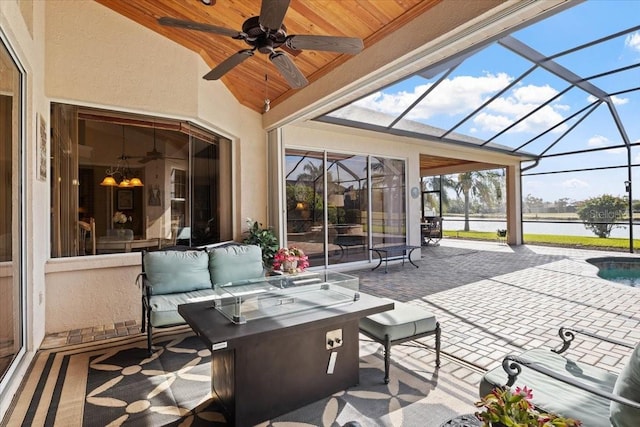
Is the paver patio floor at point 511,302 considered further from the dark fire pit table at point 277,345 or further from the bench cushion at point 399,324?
the dark fire pit table at point 277,345

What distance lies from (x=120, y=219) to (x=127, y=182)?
0.50 meters

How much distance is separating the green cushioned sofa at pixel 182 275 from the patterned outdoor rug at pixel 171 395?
42 cm

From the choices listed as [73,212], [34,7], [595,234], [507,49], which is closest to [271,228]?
[73,212]

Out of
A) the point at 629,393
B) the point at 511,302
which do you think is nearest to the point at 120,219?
the point at 629,393

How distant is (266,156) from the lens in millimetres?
6230

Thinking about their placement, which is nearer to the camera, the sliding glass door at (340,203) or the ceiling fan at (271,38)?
the ceiling fan at (271,38)

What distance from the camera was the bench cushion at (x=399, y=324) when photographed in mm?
2676

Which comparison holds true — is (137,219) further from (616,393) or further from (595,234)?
(595,234)

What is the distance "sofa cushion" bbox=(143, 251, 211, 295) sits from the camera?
3.57 metres

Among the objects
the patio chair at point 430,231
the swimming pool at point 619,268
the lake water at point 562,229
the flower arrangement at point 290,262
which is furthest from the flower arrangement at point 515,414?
the lake water at point 562,229

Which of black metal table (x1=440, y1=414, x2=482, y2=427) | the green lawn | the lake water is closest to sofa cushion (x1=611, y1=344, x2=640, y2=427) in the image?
black metal table (x1=440, y1=414, x2=482, y2=427)

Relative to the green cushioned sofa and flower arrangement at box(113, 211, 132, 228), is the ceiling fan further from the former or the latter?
flower arrangement at box(113, 211, 132, 228)

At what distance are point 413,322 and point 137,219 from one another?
3796mm

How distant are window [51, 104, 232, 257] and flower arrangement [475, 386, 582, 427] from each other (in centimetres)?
449
